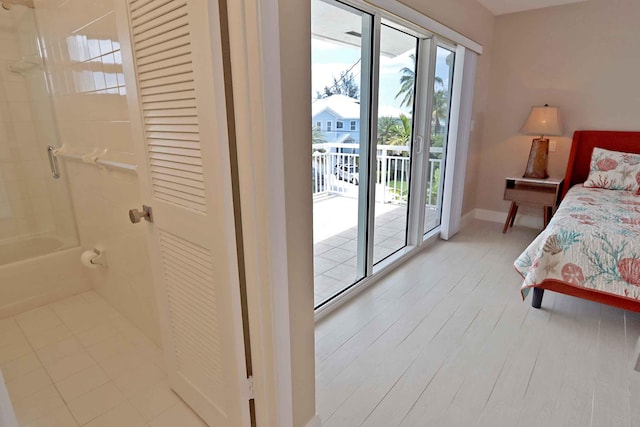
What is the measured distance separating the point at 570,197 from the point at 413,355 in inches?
81.1

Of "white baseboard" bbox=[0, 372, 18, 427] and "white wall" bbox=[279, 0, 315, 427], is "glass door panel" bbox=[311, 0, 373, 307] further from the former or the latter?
"white baseboard" bbox=[0, 372, 18, 427]

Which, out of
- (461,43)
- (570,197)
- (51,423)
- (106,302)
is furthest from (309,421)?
(461,43)

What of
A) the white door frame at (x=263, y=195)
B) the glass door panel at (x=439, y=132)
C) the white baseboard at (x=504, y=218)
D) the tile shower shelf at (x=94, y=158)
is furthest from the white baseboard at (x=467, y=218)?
the tile shower shelf at (x=94, y=158)

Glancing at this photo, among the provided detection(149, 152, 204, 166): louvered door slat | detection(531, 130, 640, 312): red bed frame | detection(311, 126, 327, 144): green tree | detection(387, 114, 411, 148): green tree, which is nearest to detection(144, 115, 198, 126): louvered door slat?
detection(149, 152, 204, 166): louvered door slat

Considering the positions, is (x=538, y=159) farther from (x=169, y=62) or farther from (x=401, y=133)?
(x=169, y=62)

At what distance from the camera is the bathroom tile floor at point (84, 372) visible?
5.10 feet

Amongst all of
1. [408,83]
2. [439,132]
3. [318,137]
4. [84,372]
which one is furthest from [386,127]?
[84,372]

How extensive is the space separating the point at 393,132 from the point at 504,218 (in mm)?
1726

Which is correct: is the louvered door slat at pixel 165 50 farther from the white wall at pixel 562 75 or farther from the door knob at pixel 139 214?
the white wall at pixel 562 75

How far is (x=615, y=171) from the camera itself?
123 inches

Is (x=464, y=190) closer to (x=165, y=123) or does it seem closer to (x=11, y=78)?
(x=165, y=123)

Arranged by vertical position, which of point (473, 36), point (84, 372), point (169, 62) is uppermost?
point (473, 36)

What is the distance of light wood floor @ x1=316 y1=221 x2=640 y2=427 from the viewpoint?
1.53m

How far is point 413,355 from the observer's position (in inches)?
74.9
